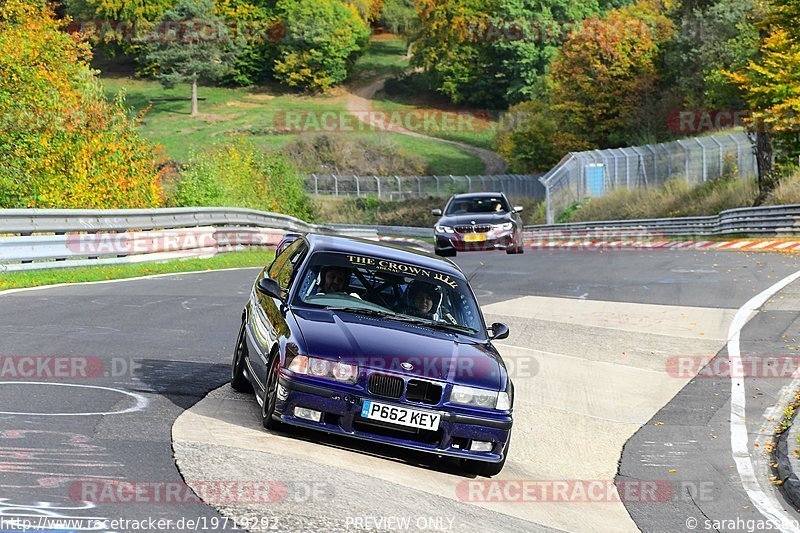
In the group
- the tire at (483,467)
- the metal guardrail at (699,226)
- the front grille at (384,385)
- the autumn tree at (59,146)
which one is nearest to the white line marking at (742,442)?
the tire at (483,467)

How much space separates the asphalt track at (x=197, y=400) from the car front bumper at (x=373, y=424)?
0.22m

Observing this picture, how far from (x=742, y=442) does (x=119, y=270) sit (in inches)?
554

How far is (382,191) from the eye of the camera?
80875 mm

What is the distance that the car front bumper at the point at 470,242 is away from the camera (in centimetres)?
2827

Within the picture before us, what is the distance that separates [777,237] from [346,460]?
2835 centimetres

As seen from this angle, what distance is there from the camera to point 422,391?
28.1 feet

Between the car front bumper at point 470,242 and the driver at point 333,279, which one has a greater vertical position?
the driver at point 333,279

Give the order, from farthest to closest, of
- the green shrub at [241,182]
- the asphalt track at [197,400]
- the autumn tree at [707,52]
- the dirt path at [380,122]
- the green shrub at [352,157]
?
1. the dirt path at [380,122]
2. the green shrub at [352,157]
3. the autumn tree at [707,52]
4. the green shrub at [241,182]
5. the asphalt track at [197,400]

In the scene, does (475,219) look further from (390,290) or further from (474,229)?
(390,290)

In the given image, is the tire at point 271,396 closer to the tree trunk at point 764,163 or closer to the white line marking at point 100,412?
the white line marking at point 100,412

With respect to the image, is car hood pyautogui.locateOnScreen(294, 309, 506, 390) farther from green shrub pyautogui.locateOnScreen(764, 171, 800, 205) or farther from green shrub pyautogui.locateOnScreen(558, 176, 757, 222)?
green shrub pyautogui.locateOnScreen(558, 176, 757, 222)

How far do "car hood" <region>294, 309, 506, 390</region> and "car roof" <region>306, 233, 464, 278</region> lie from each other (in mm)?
887

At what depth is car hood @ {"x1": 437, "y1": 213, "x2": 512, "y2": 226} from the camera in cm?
2836

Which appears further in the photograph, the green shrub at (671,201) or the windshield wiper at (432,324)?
the green shrub at (671,201)
